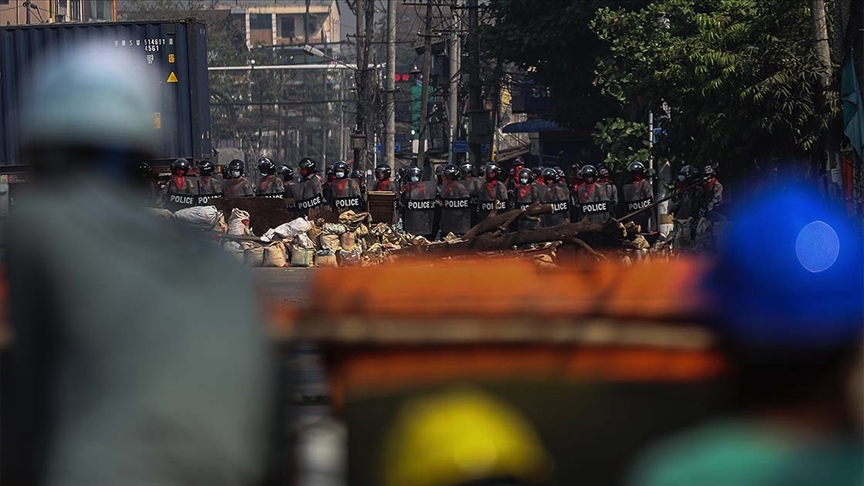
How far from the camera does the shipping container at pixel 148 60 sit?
2178 centimetres

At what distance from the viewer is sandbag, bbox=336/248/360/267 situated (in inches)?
749

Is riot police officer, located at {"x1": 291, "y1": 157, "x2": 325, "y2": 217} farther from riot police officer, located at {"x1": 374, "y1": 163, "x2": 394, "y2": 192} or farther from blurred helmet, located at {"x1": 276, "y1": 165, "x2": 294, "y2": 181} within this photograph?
riot police officer, located at {"x1": 374, "y1": 163, "x2": 394, "y2": 192}

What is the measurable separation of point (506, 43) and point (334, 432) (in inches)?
1210

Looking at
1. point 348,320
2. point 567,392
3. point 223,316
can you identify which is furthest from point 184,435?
point 567,392

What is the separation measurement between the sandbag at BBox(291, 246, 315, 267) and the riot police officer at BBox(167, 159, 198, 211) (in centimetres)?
337

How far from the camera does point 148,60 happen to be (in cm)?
2180

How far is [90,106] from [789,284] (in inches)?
63.7

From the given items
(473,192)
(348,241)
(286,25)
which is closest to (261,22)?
(286,25)

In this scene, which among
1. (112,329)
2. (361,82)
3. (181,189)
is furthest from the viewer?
(361,82)

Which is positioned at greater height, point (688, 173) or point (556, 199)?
point (688, 173)

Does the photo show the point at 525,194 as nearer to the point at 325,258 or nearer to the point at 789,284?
the point at 325,258

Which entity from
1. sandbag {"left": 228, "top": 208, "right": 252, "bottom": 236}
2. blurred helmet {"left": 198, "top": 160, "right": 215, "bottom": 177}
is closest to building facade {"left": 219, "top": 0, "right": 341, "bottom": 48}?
blurred helmet {"left": 198, "top": 160, "right": 215, "bottom": 177}

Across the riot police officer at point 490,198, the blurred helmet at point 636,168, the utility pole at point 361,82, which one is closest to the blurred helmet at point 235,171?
the riot police officer at point 490,198

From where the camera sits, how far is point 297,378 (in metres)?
3.00
